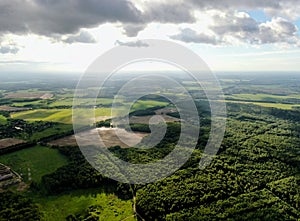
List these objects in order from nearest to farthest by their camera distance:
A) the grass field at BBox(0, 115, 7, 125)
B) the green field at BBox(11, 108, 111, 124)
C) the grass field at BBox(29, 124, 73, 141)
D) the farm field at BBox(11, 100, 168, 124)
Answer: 1. the grass field at BBox(29, 124, 73, 141)
2. the grass field at BBox(0, 115, 7, 125)
3. the green field at BBox(11, 108, 111, 124)
4. the farm field at BBox(11, 100, 168, 124)

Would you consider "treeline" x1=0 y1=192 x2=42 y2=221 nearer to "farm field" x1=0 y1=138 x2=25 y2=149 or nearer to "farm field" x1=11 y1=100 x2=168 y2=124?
"farm field" x1=0 y1=138 x2=25 y2=149

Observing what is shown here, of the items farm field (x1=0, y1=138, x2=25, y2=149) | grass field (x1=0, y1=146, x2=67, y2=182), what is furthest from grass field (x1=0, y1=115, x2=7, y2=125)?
grass field (x1=0, y1=146, x2=67, y2=182)

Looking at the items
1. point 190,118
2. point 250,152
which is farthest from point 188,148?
point 190,118

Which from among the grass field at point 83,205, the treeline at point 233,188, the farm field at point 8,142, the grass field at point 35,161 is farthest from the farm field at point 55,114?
the treeline at point 233,188

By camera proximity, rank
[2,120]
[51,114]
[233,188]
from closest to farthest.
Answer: [233,188]
[2,120]
[51,114]

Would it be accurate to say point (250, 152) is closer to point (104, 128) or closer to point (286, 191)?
point (286, 191)

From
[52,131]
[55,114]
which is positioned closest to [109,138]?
[52,131]

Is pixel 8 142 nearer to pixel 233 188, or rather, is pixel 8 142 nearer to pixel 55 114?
pixel 55 114

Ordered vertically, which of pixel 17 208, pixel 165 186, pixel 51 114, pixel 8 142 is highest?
pixel 51 114
